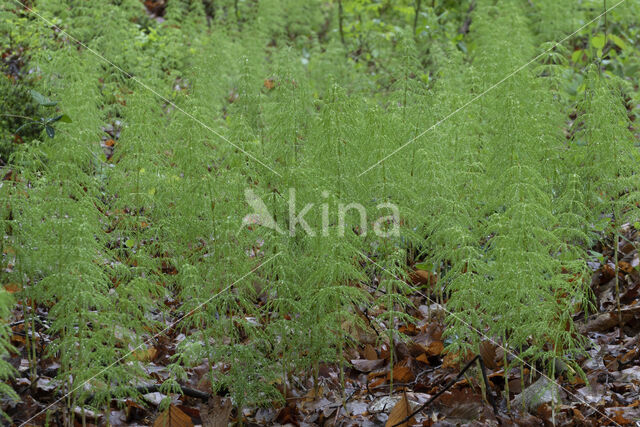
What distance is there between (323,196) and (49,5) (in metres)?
5.50

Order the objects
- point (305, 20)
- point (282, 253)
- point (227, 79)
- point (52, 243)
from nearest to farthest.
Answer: point (52, 243)
point (282, 253)
point (227, 79)
point (305, 20)

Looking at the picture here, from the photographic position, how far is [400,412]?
299 centimetres

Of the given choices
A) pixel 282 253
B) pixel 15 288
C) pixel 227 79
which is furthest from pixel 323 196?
pixel 227 79

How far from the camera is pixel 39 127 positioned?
4516 mm

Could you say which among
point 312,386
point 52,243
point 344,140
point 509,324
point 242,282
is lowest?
point 312,386

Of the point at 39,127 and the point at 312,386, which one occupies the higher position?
the point at 39,127

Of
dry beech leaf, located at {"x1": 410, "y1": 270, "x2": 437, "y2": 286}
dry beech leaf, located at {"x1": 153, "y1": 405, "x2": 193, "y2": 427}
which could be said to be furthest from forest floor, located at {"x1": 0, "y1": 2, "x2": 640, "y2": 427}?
dry beech leaf, located at {"x1": 410, "y1": 270, "x2": 437, "y2": 286}

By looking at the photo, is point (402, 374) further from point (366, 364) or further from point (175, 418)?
point (175, 418)

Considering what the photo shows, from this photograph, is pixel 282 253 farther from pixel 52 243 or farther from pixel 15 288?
pixel 15 288

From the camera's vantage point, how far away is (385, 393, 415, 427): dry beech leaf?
299 centimetres

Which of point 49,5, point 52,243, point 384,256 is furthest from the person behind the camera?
point 49,5

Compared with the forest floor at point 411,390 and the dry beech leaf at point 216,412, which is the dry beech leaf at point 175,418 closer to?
the forest floor at point 411,390

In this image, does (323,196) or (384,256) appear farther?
(384,256)

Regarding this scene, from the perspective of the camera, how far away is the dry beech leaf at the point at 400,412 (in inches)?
118
